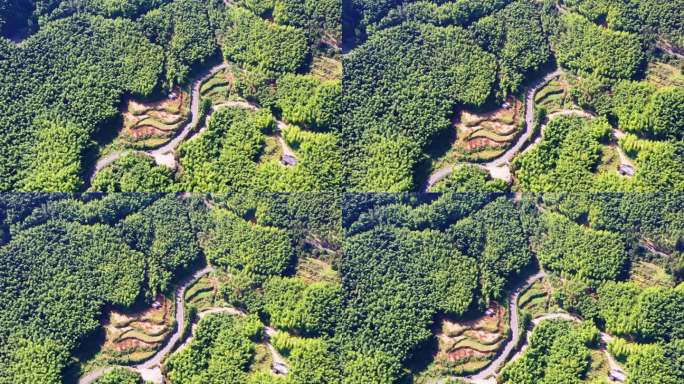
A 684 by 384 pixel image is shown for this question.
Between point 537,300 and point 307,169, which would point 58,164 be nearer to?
point 307,169

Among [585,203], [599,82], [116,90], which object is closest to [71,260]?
[116,90]

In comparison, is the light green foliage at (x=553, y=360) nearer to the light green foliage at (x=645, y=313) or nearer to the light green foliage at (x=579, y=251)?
the light green foliage at (x=645, y=313)

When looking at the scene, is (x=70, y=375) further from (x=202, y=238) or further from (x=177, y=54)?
(x=177, y=54)

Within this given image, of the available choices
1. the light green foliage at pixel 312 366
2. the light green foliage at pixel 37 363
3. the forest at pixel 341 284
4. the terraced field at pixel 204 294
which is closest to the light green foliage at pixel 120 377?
the forest at pixel 341 284

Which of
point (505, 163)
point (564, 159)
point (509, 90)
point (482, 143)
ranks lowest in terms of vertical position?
point (505, 163)

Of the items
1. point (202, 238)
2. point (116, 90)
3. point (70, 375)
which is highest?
point (116, 90)

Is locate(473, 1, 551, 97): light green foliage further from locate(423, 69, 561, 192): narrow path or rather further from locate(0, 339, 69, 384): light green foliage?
locate(0, 339, 69, 384): light green foliage

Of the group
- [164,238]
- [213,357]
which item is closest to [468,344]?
[213,357]
